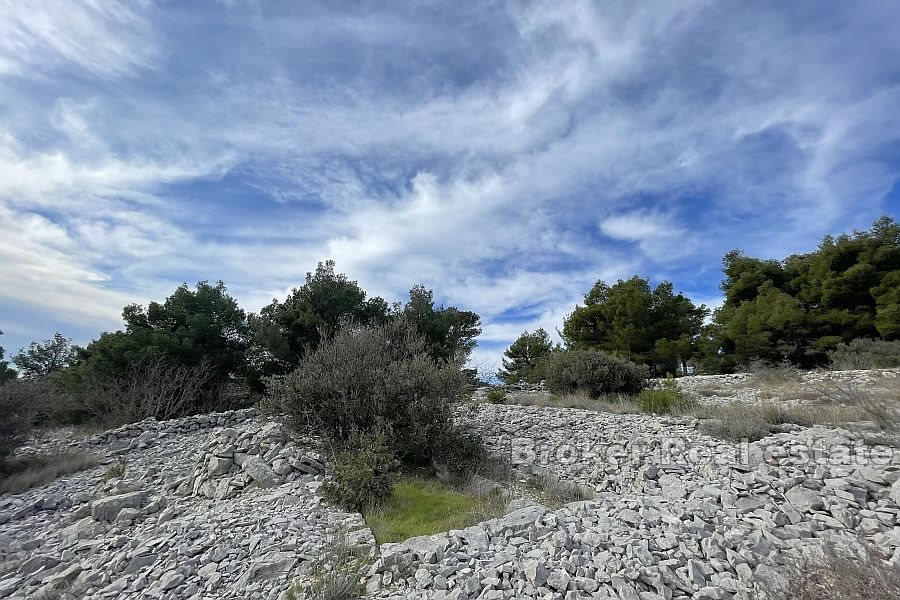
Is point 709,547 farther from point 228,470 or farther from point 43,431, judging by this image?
point 43,431

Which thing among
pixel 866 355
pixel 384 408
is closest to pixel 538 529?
pixel 384 408

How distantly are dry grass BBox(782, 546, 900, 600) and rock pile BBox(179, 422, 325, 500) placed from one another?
531 cm

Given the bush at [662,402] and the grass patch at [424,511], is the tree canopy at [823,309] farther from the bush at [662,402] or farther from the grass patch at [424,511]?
the grass patch at [424,511]

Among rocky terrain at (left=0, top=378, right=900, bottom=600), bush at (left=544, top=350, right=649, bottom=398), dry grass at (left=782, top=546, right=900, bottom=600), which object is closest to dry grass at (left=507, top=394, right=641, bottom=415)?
bush at (left=544, top=350, right=649, bottom=398)

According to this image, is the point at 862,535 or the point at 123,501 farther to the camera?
the point at 123,501

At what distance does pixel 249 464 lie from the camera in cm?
640

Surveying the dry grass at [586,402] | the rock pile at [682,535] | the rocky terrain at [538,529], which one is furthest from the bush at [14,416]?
the dry grass at [586,402]

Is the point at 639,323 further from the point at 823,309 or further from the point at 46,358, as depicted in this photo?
the point at 46,358

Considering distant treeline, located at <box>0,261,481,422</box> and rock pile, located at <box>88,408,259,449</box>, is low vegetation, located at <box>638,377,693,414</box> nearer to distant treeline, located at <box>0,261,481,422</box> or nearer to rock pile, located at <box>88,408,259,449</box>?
distant treeline, located at <box>0,261,481,422</box>

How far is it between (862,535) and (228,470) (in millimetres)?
7230

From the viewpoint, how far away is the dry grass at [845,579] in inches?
100

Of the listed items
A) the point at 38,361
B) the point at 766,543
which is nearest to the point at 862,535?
the point at 766,543

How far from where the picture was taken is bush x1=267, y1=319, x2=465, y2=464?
6.55 metres

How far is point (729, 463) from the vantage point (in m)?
5.14
